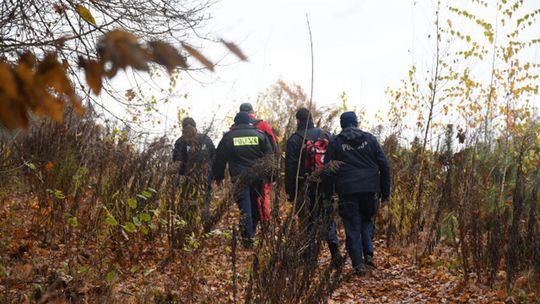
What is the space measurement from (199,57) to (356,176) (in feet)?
16.6

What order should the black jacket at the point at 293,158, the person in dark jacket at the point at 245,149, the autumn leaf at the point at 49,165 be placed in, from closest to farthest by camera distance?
1. the autumn leaf at the point at 49,165
2. the black jacket at the point at 293,158
3. the person in dark jacket at the point at 245,149

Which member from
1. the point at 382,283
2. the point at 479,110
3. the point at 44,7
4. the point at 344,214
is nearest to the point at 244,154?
the point at 344,214

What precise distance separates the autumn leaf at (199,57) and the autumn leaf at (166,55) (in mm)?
36

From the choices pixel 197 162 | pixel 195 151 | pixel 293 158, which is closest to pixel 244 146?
pixel 293 158

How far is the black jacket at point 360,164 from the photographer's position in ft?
20.7

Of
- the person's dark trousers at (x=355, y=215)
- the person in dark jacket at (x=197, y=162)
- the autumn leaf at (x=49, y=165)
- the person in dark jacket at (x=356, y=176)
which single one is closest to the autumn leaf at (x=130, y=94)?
the person in dark jacket at (x=197, y=162)

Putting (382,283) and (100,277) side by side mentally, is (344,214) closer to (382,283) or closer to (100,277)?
(382,283)

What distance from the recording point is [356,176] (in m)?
6.32

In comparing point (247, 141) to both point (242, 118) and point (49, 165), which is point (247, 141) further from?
point (49, 165)

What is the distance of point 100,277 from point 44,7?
2.62 metres

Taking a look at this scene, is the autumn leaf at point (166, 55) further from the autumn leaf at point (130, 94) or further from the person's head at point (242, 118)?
the person's head at point (242, 118)

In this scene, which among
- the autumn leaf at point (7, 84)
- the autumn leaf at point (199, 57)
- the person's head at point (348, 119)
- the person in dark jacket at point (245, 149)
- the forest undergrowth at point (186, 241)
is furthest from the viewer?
the person in dark jacket at point (245, 149)

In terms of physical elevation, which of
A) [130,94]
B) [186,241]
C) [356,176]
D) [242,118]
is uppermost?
[242,118]

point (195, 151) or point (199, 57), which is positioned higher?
point (195, 151)
